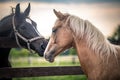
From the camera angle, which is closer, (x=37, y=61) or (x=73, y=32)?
(x=73, y=32)

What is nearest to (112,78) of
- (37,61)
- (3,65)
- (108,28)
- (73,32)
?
(73,32)

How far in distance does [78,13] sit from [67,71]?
46.3 inches

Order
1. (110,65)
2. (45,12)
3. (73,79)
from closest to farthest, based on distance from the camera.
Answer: (110,65), (45,12), (73,79)

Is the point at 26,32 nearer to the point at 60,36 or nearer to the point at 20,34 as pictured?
the point at 20,34

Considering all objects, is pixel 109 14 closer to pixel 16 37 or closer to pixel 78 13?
pixel 78 13

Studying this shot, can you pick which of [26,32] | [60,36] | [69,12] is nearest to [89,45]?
[60,36]

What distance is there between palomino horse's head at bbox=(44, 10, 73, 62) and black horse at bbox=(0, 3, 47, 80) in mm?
720

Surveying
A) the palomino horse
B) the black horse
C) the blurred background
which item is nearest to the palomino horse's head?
the palomino horse

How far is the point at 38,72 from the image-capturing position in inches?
162

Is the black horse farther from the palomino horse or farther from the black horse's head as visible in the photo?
the palomino horse

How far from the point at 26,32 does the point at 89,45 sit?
1166mm

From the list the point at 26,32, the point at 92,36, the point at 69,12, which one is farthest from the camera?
the point at 69,12

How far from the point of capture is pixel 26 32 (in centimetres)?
381

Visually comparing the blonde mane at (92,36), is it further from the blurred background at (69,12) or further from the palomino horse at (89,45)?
the blurred background at (69,12)
